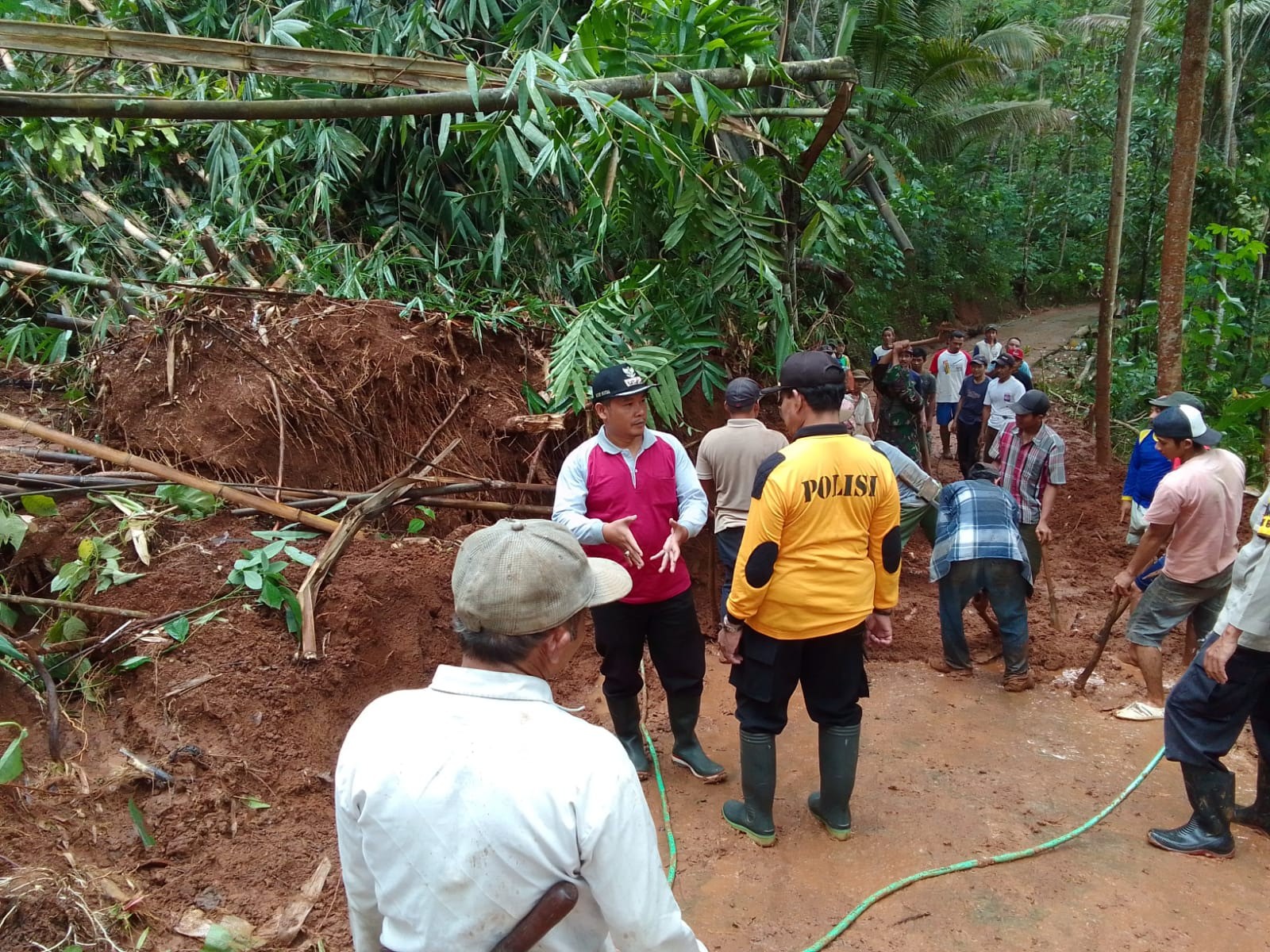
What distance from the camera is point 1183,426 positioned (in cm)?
384

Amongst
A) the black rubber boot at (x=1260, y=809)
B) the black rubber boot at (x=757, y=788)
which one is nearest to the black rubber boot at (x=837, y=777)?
the black rubber boot at (x=757, y=788)

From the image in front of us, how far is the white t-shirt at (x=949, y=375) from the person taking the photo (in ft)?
33.8

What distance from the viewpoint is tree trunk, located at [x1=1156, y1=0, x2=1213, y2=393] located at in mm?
6000

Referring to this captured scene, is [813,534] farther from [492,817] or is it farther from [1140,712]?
[1140,712]

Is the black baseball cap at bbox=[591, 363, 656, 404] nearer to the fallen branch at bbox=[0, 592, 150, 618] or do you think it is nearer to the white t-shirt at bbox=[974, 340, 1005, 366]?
the fallen branch at bbox=[0, 592, 150, 618]

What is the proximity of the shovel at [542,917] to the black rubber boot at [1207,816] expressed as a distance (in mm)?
3086

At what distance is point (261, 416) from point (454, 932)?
4.19m

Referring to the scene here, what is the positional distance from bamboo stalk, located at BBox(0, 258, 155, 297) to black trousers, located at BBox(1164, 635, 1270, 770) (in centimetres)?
656

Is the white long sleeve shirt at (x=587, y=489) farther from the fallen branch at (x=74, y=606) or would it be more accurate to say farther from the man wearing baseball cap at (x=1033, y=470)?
the man wearing baseball cap at (x=1033, y=470)

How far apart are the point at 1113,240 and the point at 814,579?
785cm

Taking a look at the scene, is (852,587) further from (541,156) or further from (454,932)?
(541,156)

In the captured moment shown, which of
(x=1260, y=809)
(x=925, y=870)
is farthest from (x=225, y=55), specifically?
(x=1260, y=809)

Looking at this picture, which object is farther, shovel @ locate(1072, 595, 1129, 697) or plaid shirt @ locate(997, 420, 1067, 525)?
plaid shirt @ locate(997, 420, 1067, 525)

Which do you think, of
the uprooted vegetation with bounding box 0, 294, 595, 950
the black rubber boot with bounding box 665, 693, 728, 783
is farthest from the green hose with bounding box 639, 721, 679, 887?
the uprooted vegetation with bounding box 0, 294, 595, 950
